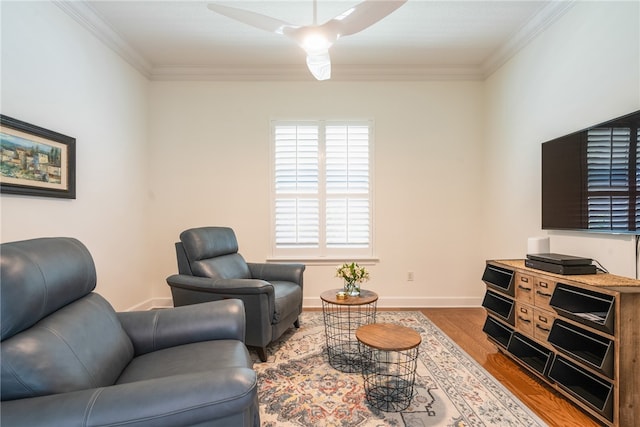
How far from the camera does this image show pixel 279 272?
307cm

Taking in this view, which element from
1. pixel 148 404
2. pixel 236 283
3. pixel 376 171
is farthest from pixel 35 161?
pixel 376 171

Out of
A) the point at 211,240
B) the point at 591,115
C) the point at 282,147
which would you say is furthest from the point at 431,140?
the point at 211,240

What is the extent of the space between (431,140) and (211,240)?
2876 mm

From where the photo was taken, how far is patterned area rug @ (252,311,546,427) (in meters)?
1.68

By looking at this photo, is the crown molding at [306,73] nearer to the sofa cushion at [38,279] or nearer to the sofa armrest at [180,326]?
the sofa cushion at [38,279]

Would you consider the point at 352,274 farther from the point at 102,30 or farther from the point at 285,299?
the point at 102,30

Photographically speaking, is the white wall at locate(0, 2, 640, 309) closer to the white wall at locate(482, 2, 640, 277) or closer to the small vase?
the white wall at locate(482, 2, 640, 277)

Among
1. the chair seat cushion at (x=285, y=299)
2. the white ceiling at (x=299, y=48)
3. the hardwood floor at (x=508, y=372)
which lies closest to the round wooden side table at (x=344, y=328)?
the chair seat cushion at (x=285, y=299)

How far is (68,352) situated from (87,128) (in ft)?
7.80

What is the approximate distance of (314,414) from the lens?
1736 mm

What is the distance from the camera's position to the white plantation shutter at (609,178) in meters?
1.86

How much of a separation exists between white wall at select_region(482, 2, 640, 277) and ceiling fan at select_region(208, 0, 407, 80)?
1630 millimetres

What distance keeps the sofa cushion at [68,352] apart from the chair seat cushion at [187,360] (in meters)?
0.07

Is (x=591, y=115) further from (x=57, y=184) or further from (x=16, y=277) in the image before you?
(x=57, y=184)
